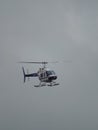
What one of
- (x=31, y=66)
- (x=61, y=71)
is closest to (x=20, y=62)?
(x=31, y=66)

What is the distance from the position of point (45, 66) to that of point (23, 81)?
210cm

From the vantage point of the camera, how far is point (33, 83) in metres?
36.7

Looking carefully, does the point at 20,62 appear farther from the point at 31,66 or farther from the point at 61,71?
the point at 61,71

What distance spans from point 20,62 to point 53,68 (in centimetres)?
279

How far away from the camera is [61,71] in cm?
3731

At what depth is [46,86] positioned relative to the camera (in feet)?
122

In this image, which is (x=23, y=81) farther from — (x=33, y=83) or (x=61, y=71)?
(x=61, y=71)

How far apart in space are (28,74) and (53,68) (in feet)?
7.37

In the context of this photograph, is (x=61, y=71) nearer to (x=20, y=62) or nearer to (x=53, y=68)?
(x=53, y=68)

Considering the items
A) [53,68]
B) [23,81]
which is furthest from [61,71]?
[23,81]

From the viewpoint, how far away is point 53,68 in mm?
37000

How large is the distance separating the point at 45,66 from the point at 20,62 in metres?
2.02

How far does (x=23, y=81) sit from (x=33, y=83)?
85cm

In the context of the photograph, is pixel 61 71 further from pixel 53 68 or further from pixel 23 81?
pixel 23 81
